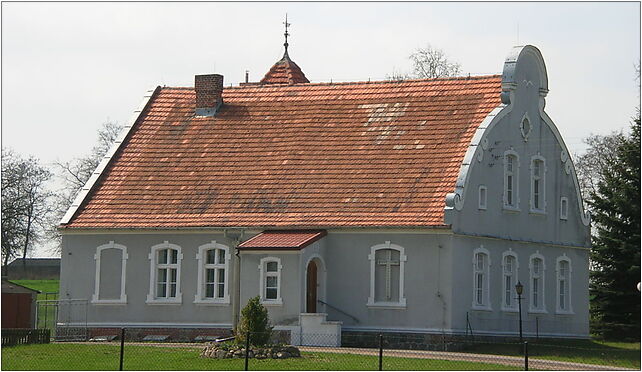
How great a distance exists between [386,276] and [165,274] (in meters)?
6.98

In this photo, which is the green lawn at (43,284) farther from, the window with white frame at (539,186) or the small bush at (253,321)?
the small bush at (253,321)

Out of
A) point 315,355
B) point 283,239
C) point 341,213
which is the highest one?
point 341,213

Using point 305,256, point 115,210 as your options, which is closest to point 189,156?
point 115,210

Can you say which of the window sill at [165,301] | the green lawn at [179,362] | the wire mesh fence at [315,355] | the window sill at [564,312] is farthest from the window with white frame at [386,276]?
the window sill at [564,312]

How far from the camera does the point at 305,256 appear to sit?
4191 centimetres

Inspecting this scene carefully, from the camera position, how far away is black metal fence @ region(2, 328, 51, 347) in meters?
40.1

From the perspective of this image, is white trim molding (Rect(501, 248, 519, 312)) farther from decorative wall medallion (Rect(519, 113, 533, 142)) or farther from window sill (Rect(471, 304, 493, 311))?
decorative wall medallion (Rect(519, 113, 533, 142))

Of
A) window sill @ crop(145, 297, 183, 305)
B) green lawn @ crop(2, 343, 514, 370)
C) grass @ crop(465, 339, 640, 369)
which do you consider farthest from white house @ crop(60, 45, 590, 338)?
green lawn @ crop(2, 343, 514, 370)

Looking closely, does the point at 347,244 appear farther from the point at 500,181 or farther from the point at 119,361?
the point at 119,361

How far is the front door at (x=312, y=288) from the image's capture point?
43.2 metres

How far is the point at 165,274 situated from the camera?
148ft

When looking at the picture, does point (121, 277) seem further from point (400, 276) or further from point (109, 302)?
point (400, 276)

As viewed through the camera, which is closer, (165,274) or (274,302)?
(274,302)

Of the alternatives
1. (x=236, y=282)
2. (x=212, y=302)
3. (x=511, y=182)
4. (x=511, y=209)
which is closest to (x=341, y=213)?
(x=236, y=282)
